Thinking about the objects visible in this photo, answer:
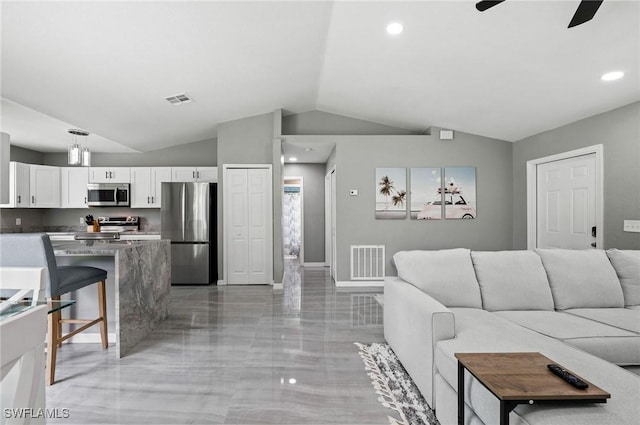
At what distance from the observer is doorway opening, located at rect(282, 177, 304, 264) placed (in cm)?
760

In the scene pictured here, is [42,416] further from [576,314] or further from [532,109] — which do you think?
[532,109]

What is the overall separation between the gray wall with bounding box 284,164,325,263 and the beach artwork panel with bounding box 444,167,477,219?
10.2 ft

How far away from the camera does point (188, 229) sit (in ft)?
17.4

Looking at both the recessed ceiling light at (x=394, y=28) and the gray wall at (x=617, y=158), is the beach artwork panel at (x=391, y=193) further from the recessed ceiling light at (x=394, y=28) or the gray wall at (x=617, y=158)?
the recessed ceiling light at (x=394, y=28)

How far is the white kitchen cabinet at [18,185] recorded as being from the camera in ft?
17.3

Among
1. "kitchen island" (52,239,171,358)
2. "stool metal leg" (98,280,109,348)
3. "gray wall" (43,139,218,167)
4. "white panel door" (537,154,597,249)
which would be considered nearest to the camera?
"kitchen island" (52,239,171,358)

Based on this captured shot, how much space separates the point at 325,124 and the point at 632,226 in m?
4.27

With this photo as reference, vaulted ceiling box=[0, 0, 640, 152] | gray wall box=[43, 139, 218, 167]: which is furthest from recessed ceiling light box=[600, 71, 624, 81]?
gray wall box=[43, 139, 218, 167]

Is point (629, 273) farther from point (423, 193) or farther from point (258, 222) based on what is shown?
point (258, 222)

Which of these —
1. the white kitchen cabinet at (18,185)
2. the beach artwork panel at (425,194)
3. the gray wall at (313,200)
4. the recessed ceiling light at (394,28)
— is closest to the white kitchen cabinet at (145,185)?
the white kitchen cabinet at (18,185)

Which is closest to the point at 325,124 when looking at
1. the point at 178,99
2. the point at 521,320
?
the point at 178,99

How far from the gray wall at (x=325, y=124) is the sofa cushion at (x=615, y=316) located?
4073 mm

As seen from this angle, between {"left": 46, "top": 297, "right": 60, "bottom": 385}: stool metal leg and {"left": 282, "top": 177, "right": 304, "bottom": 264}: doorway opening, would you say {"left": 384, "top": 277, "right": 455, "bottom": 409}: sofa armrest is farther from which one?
{"left": 282, "top": 177, "right": 304, "bottom": 264}: doorway opening

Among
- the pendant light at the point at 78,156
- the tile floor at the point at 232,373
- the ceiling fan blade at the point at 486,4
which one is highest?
the ceiling fan blade at the point at 486,4
